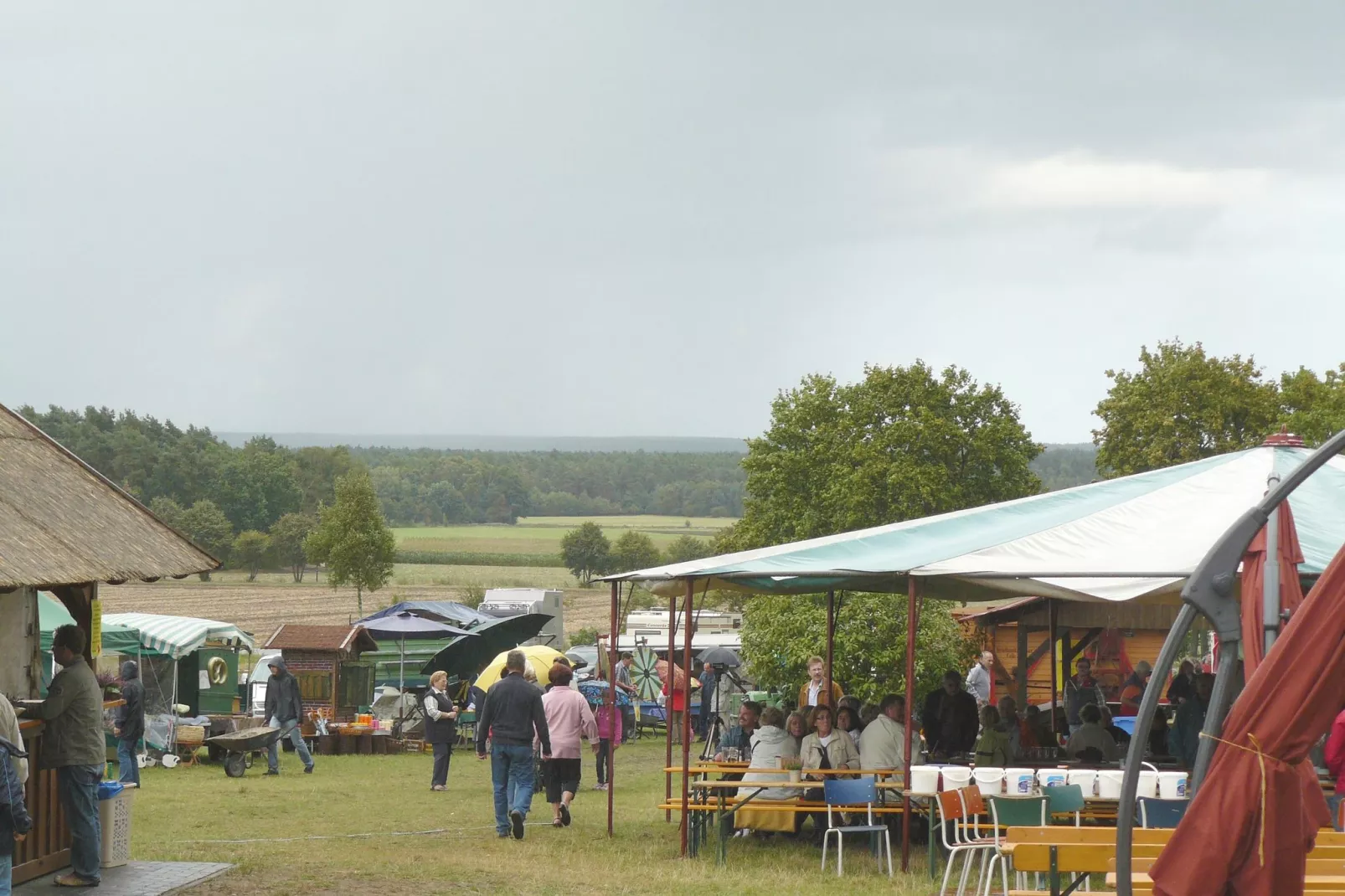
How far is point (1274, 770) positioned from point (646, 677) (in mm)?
24629

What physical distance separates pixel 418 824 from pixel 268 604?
52905 mm

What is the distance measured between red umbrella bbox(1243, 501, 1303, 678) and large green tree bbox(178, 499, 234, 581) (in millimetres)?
74512

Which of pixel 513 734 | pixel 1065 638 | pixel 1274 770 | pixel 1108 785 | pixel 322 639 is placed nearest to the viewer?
pixel 1274 770

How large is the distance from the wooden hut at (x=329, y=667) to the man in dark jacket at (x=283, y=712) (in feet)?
16.7

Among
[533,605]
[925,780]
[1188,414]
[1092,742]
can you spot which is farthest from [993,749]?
[1188,414]

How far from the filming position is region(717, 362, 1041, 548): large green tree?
4981 centimetres

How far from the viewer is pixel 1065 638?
26453mm

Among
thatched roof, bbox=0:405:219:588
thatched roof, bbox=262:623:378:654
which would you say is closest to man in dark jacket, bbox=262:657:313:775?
thatched roof, bbox=262:623:378:654

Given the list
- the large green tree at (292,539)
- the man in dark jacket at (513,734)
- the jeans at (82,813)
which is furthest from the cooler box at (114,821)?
the large green tree at (292,539)

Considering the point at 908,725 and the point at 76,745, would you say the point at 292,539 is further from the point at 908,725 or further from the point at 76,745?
the point at 908,725

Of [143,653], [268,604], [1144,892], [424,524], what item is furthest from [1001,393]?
[424,524]

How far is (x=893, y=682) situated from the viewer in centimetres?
3102

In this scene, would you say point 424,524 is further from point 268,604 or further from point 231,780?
point 231,780

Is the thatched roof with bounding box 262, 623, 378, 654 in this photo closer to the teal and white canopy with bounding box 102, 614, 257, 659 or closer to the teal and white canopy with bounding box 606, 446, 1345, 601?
the teal and white canopy with bounding box 102, 614, 257, 659
